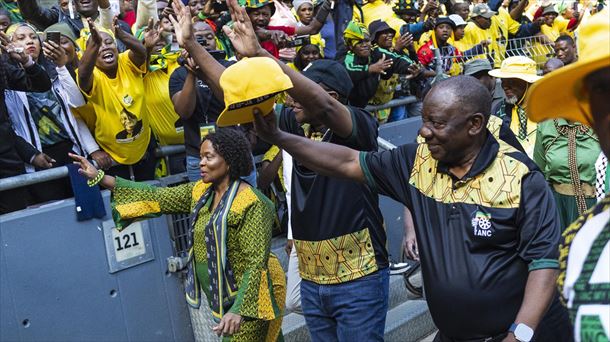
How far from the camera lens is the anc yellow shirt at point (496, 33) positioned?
33.9 ft

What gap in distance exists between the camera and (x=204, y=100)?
614 centimetres

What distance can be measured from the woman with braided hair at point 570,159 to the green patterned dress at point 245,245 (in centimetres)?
232

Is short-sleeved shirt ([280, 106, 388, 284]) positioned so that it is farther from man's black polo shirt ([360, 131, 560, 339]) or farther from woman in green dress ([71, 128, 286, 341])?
man's black polo shirt ([360, 131, 560, 339])

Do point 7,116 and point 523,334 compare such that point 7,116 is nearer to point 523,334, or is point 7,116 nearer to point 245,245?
point 245,245

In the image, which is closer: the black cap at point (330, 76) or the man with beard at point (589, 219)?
the man with beard at point (589, 219)

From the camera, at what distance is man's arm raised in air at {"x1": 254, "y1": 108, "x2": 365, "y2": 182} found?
3344 millimetres

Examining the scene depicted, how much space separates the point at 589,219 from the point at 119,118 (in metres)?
4.65

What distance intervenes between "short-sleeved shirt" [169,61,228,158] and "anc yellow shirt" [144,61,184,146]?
416 millimetres

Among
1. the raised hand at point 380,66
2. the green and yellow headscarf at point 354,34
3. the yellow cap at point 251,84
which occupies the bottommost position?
the raised hand at point 380,66

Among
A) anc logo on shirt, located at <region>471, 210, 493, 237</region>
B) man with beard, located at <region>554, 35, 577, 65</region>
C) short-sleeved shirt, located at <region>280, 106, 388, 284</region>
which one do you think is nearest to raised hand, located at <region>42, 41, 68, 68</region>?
short-sleeved shirt, located at <region>280, 106, 388, 284</region>

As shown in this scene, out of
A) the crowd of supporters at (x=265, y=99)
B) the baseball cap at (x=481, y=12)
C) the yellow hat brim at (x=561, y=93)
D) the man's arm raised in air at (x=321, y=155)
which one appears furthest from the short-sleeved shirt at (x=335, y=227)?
the baseball cap at (x=481, y=12)

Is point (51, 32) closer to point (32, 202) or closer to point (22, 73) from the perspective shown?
point (22, 73)

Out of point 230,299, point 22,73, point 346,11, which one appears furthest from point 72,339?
point 346,11

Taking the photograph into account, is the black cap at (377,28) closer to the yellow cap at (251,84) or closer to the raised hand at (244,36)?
the raised hand at (244,36)
